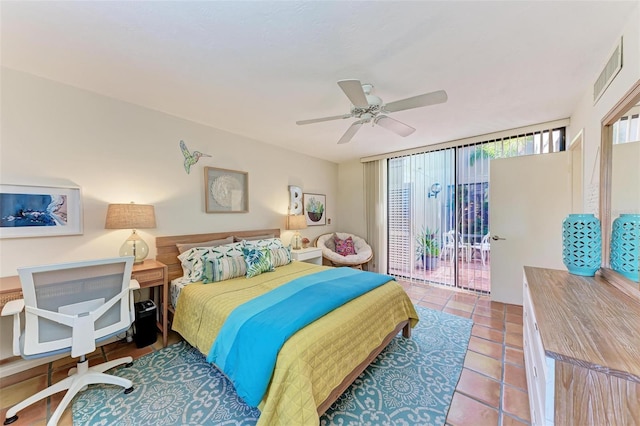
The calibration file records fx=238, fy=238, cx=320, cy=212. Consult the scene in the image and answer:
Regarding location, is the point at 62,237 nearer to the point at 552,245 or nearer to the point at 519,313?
the point at 519,313

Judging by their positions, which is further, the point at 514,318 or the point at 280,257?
the point at 280,257

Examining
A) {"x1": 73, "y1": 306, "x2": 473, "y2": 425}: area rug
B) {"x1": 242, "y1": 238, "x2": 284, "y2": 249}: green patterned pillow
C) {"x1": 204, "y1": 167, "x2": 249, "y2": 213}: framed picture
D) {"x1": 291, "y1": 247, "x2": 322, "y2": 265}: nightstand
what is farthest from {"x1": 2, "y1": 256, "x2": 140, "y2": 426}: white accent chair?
{"x1": 291, "y1": 247, "x2": 322, "y2": 265}: nightstand

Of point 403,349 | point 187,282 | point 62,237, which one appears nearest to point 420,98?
point 403,349

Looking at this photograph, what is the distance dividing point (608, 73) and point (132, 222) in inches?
159

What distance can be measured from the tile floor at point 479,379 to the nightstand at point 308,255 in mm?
1812

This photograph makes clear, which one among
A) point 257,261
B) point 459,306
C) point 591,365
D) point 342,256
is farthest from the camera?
point 342,256

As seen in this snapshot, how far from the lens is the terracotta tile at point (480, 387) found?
169 cm

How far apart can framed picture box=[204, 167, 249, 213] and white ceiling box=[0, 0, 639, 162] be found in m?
0.88

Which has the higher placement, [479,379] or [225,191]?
[225,191]

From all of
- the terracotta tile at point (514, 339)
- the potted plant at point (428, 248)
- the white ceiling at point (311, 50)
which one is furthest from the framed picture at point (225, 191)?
the terracotta tile at point (514, 339)

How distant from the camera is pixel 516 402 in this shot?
1650 millimetres

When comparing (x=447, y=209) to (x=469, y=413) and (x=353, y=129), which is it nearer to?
(x=353, y=129)

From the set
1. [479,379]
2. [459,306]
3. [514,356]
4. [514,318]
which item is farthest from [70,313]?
[514,318]

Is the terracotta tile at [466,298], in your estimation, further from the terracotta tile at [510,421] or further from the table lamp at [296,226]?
the table lamp at [296,226]
